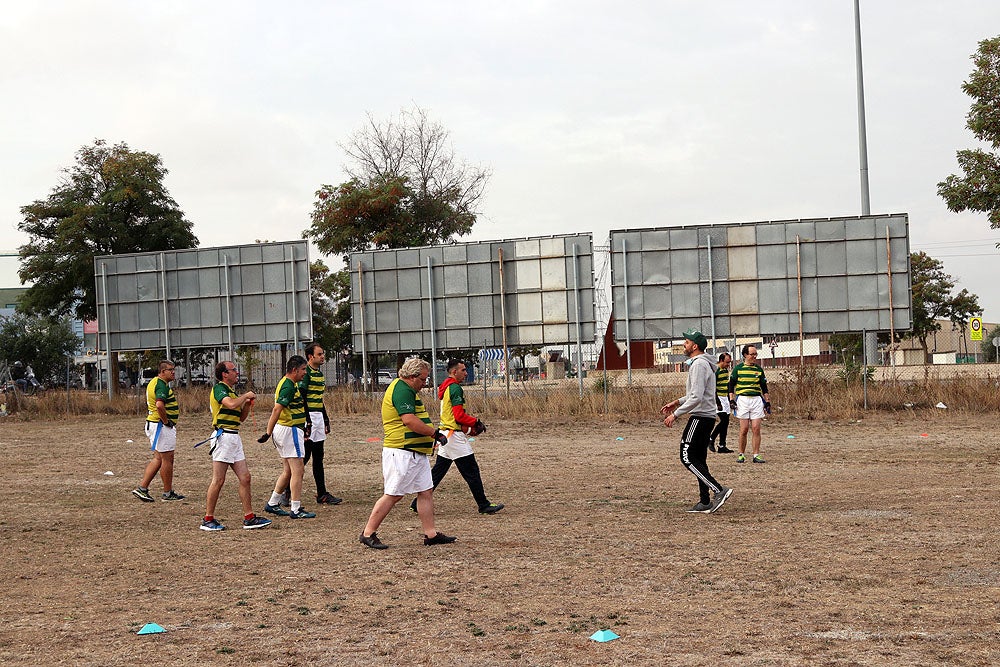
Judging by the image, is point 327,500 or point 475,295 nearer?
point 327,500

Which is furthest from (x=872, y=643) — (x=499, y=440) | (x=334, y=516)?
(x=499, y=440)

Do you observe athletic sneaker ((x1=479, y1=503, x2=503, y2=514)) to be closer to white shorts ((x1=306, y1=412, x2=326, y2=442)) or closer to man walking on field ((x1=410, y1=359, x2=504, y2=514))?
man walking on field ((x1=410, y1=359, x2=504, y2=514))

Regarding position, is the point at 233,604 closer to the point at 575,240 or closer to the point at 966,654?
the point at 966,654

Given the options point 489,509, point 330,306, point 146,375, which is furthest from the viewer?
point 146,375

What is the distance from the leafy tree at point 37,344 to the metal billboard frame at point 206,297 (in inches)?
1282

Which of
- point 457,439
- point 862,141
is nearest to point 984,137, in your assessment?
point 862,141

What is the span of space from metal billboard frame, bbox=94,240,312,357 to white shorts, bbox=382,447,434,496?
23.6 m

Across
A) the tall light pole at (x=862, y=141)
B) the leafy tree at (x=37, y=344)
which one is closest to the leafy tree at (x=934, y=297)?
the tall light pole at (x=862, y=141)

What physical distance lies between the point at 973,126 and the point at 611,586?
76.9 feet

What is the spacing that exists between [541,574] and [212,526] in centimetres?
415

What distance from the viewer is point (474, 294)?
103ft

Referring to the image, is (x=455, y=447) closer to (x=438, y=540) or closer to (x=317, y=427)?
(x=438, y=540)

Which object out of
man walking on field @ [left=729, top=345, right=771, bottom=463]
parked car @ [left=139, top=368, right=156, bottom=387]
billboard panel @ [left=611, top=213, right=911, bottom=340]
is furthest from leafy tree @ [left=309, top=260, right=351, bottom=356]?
man walking on field @ [left=729, top=345, right=771, bottom=463]

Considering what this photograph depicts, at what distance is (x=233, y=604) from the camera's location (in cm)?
748
